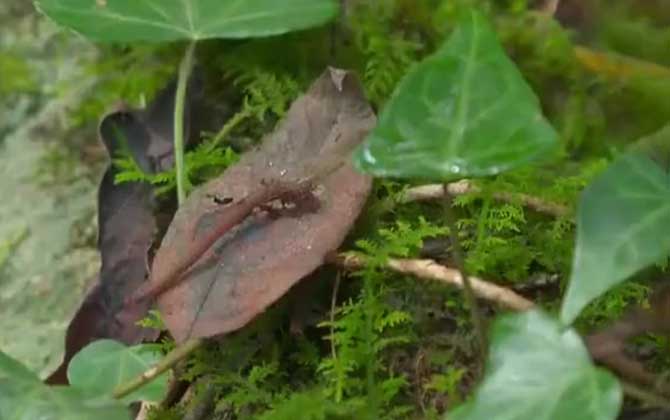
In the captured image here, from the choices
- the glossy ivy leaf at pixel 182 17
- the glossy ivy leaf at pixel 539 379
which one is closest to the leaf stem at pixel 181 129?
the glossy ivy leaf at pixel 182 17

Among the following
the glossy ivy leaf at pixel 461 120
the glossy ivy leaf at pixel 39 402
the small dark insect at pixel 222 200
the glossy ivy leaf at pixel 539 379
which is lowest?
the glossy ivy leaf at pixel 39 402

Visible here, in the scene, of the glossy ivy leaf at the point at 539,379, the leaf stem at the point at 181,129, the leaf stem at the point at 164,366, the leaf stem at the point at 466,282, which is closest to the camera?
the glossy ivy leaf at the point at 539,379

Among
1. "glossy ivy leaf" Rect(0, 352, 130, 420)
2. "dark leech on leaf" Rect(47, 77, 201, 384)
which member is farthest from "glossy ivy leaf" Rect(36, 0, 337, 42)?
"glossy ivy leaf" Rect(0, 352, 130, 420)

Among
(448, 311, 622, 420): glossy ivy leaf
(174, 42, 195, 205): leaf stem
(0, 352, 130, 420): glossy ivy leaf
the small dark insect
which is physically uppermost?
(174, 42, 195, 205): leaf stem

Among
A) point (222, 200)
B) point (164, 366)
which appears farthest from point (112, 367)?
point (222, 200)

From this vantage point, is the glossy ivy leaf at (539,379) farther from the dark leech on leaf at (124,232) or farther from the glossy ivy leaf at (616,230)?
the dark leech on leaf at (124,232)

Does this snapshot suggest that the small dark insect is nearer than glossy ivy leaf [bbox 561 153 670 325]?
No

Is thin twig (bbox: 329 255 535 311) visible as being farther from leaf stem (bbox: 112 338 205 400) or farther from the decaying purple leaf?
leaf stem (bbox: 112 338 205 400)
